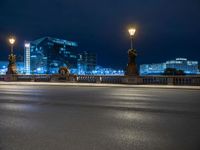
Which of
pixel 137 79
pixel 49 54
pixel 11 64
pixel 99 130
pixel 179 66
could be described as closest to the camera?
pixel 99 130

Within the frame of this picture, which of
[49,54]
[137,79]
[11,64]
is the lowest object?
[137,79]

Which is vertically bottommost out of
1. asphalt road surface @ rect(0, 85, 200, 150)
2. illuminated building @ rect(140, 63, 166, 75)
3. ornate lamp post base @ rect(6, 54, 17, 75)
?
asphalt road surface @ rect(0, 85, 200, 150)

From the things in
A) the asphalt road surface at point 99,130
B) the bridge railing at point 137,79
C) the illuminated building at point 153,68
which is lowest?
the asphalt road surface at point 99,130

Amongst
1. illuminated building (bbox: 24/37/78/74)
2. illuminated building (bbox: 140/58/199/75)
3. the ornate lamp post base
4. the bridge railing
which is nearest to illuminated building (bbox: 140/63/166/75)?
illuminated building (bbox: 140/58/199/75)

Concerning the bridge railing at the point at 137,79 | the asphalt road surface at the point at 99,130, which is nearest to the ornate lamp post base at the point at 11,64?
the bridge railing at the point at 137,79

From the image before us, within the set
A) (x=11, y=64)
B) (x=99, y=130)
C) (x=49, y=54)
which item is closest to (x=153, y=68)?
(x=49, y=54)

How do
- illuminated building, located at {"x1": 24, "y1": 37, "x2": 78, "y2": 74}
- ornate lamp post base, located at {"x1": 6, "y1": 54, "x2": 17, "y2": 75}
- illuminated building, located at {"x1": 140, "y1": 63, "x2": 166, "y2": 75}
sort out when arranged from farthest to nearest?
1. illuminated building, located at {"x1": 24, "y1": 37, "x2": 78, "y2": 74}
2. illuminated building, located at {"x1": 140, "y1": 63, "x2": 166, "y2": 75}
3. ornate lamp post base, located at {"x1": 6, "y1": 54, "x2": 17, "y2": 75}

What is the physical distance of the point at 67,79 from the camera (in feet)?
118

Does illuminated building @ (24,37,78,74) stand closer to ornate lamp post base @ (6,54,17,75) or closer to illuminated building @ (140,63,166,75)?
illuminated building @ (140,63,166,75)

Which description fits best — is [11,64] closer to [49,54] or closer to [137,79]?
[137,79]

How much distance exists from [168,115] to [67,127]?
402cm

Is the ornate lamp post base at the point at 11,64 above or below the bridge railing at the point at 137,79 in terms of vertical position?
above

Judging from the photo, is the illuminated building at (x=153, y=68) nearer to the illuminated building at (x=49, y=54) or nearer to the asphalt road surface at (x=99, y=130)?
the illuminated building at (x=49, y=54)

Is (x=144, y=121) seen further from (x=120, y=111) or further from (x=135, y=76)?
(x=135, y=76)
